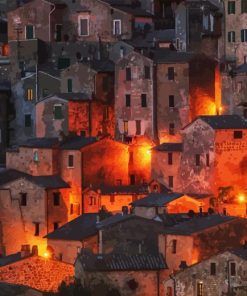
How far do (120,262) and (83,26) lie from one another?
26.4 meters

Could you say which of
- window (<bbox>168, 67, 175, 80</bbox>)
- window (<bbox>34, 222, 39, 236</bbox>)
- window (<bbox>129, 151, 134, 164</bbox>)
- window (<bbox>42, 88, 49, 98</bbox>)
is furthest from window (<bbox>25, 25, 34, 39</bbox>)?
window (<bbox>34, 222, 39, 236</bbox>)

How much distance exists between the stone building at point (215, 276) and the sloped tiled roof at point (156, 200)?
9422mm

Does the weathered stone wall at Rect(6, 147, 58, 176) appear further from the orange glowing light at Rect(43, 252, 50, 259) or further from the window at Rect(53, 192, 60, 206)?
the orange glowing light at Rect(43, 252, 50, 259)

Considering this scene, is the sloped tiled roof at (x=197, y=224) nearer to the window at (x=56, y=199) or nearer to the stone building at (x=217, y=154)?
the stone building at (x=217, y=154)

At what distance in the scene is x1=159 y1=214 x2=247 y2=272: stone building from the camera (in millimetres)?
72250

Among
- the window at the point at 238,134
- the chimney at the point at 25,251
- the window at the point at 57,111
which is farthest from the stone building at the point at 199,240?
the window at the point at 57,111

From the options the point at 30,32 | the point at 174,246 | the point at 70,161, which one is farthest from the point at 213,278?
the point at 30,32

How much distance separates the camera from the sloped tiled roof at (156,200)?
79688mm

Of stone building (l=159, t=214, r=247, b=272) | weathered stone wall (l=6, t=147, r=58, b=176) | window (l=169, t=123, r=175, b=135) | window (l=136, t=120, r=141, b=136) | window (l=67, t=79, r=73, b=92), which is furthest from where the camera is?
window (l=67, t=79, r=73, b=92)

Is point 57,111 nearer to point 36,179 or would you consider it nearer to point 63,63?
point 36,179

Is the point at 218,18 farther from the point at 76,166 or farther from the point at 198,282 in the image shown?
the point at 198,282

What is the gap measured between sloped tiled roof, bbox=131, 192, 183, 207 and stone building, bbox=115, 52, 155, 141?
6.90 metres

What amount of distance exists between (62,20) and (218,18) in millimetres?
8892

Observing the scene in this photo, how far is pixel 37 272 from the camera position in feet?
248
